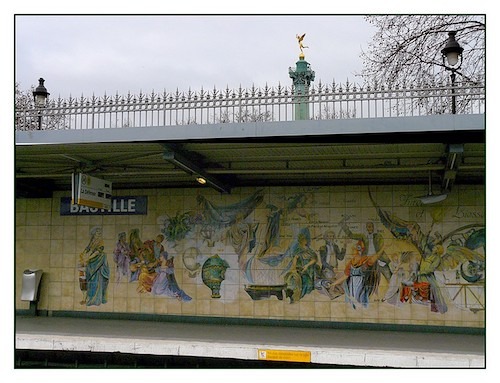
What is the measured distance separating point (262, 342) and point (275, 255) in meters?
2.45

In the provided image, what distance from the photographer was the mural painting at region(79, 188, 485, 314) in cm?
991

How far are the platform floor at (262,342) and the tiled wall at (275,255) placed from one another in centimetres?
53

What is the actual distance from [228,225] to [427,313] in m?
3.96

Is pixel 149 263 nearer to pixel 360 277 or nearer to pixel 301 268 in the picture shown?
pixel 301 268

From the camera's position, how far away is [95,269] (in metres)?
11.4

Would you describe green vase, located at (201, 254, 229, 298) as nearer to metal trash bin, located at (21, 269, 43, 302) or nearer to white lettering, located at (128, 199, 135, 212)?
white lettering, located at (128, 199, 135, 212)

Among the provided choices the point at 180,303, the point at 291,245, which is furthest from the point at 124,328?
the point at 291,245

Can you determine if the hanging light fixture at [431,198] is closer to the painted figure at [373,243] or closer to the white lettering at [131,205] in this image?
the painted figure at [373,243]

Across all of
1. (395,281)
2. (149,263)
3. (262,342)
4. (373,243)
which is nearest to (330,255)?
(373,243)

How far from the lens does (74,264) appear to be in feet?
37.7

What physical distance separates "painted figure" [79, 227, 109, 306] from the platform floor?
3.28 feet

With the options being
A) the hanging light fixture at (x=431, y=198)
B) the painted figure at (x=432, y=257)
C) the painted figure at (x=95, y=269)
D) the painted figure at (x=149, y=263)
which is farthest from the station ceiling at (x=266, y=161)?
the painted figure at (x=95, y=269)

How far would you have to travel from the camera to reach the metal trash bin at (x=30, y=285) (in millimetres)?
11359

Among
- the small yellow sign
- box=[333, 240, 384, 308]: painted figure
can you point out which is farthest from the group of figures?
the small yellow sign
